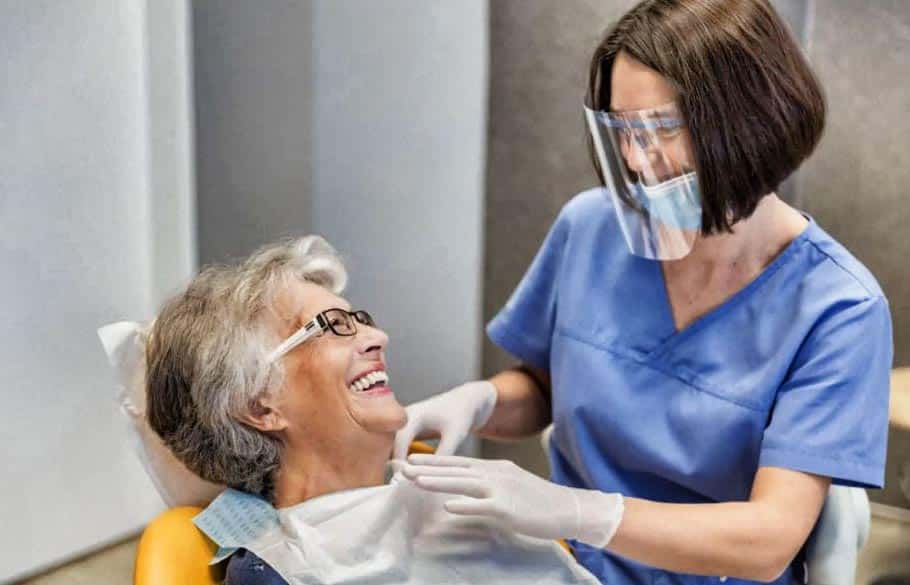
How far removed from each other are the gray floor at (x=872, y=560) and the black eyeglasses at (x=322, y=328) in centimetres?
119

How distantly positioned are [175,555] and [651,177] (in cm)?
81

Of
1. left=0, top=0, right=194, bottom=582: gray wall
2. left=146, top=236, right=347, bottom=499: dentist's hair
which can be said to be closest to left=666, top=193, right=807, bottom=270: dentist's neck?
left=146, top=236, right=347, bottom=499: dentist's hair

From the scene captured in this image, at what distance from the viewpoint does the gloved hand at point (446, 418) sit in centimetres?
158

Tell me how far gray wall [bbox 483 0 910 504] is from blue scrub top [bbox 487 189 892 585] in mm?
717

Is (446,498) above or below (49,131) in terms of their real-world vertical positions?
below

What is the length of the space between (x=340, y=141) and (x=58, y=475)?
1.02 meters

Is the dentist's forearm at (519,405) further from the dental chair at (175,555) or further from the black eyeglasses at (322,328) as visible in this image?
the dental chair at (175,555)

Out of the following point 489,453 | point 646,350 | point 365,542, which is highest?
point 646,350

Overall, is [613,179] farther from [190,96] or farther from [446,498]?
[190,96]

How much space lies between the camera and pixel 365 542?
1.40 m

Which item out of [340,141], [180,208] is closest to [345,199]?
[340,141]

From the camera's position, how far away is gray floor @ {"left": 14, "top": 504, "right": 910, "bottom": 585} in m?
2.33

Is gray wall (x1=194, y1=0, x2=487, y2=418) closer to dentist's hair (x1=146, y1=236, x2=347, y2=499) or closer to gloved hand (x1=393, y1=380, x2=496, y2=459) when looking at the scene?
gloved hand (x1=393, y1=380, x2=496, y2=459)

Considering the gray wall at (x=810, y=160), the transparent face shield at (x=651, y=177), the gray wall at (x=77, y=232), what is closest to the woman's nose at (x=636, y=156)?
the transparent face shield at (x=651, y=177)
